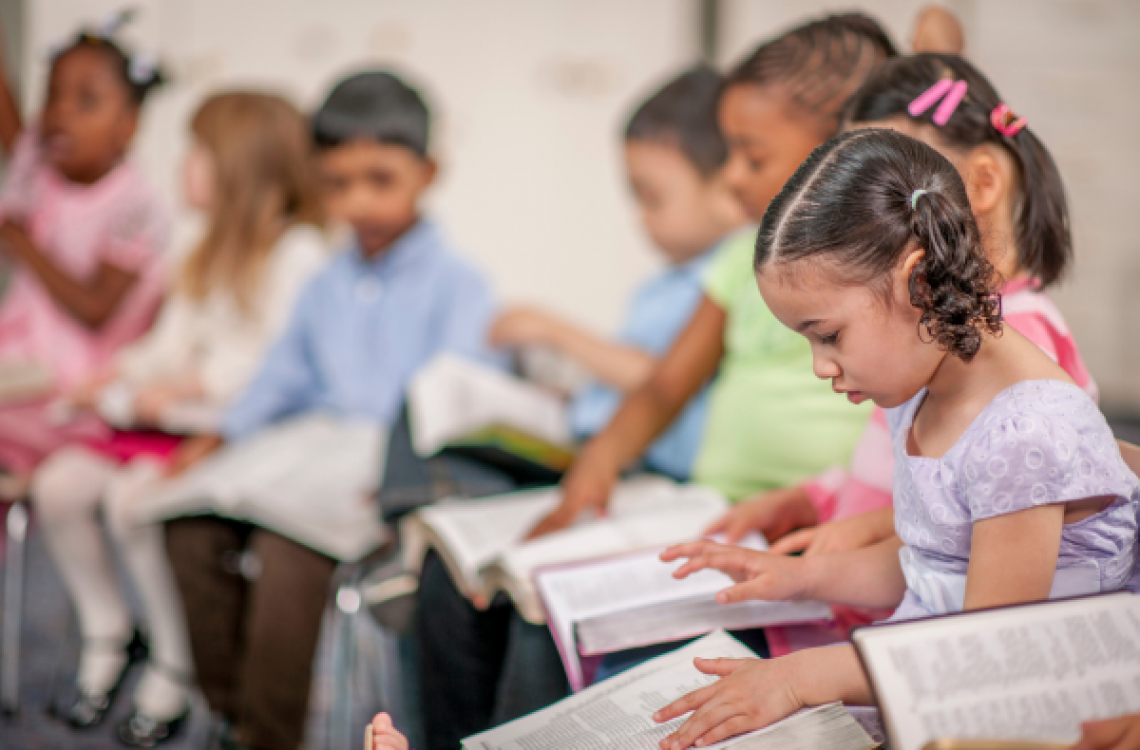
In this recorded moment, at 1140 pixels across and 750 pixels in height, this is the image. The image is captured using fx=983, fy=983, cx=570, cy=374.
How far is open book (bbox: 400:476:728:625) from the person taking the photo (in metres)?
0.92

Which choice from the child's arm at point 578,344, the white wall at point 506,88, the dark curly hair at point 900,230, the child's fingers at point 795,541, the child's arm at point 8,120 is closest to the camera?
the dark curly hair at point 900,230

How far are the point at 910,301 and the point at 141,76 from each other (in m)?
1.81

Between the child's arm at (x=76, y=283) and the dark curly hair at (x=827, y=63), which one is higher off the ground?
the dark curly hair at (x=827, y=63)

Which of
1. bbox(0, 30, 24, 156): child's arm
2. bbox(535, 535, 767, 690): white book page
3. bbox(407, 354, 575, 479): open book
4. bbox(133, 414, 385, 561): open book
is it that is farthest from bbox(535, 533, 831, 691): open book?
bbox(0, 30, 24, 156): child's arm

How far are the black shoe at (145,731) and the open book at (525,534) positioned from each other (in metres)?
0.60

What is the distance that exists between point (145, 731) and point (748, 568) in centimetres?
115

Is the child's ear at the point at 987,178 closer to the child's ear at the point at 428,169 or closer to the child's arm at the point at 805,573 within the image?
the child's arm at the point at 805,573

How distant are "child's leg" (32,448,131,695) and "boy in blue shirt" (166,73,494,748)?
0.18 meters

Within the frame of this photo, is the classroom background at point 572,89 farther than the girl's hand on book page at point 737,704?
Yes

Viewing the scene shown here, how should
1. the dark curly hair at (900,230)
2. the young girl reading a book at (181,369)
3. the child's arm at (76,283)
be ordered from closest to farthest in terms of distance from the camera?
the dark curly hair at (900,230) → the young girl reading a book at (181,369) → the child's arm at (76,283)

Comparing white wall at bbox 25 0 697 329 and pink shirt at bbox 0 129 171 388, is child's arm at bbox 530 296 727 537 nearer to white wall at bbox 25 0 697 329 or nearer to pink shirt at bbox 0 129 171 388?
pink shirt at bbox 0 129 171 388

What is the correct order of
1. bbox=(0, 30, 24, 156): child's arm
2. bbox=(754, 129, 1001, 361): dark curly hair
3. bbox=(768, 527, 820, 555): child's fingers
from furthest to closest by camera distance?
1. bbox=(0, 30, 24, 156): child's arm
2. bbox=(768, 527, 820, 555): child's fingers
3. bbox=(754, 129, 1001, 361): dark curly hair

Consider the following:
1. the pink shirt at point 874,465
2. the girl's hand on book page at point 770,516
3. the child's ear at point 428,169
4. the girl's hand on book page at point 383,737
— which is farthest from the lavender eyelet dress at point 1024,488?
the child's ear at point 428,169

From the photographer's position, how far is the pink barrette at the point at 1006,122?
2.43 ft
